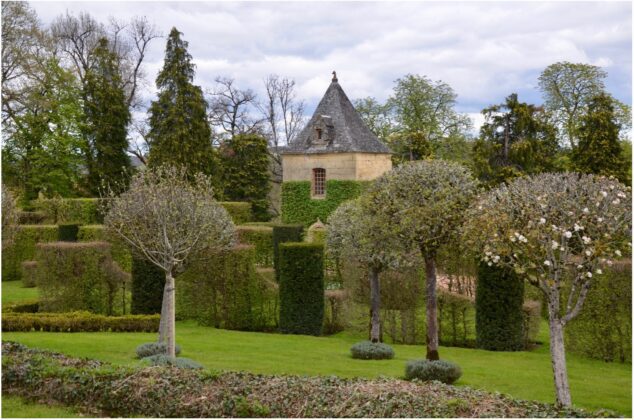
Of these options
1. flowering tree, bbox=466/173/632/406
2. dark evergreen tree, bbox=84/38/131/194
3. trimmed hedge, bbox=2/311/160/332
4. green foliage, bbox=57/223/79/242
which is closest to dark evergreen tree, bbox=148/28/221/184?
dark evergreen tree, bbox=84/38/131/194

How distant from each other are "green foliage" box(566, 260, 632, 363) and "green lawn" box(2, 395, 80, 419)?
11913 millimetres

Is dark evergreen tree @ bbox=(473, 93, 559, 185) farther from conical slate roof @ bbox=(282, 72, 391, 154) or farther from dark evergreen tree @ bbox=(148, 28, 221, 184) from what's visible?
dark evergreen tree @ bbox=(148, 28, 221, 184)

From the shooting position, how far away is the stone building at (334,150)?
38.3m

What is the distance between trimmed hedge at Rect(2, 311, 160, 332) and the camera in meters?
18.6

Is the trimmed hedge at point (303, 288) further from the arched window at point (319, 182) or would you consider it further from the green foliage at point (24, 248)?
the arched window at point (319, 182)

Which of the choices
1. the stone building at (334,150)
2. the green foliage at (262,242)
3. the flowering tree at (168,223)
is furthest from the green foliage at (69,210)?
the flowering tree at (168,223)

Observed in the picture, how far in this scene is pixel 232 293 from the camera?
21.0 metres

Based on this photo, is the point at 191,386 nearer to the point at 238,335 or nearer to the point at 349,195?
the point at 238,335

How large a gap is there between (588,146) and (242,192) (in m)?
22.7

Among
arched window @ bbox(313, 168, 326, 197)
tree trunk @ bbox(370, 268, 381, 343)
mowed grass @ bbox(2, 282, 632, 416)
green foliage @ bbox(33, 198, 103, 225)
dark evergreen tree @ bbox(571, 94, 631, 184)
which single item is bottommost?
mowed grass @ bbox(2, 282, 632, 416)

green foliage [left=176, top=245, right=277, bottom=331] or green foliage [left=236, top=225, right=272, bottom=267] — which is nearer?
green foliage [left=176, top=245, right=277, bottom=331]

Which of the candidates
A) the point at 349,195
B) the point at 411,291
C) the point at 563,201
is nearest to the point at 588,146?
the point at 349,195

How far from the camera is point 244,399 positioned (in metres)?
9.09

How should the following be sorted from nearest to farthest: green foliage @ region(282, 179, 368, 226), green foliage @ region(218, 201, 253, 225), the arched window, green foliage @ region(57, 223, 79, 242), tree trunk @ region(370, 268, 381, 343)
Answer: tree trunk @ region(370, 268, 381, 343)
green foliage @ region(57, 223, 79, 242)
green foliage @ region(282, 179, 368, 226)
the arched window
green foliage @ region(218, 201, 253, 225)
